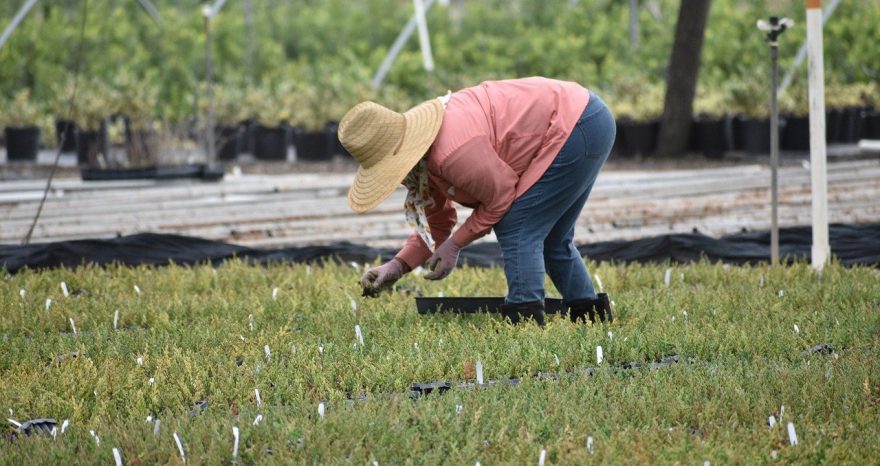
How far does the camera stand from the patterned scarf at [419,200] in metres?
4.70

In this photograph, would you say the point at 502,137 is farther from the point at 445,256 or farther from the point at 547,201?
the point at 445,256

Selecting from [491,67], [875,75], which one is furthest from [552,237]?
[491,67]

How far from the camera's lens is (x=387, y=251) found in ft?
23.5

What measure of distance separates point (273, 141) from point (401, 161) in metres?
12.1

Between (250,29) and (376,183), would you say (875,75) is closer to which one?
(250,29)

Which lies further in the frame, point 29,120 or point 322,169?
point 29,120

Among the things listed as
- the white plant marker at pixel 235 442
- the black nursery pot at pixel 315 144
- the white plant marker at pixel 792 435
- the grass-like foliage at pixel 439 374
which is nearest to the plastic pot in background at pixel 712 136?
the black nursery pot at pixel 315 144

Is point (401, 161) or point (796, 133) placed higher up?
point (401, 161)

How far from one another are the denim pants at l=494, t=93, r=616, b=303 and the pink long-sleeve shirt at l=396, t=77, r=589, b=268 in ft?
0.14

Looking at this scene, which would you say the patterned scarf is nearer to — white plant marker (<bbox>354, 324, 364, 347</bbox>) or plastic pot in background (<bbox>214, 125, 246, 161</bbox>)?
white plant marker (<bbox>354, 324, 364, 347</bbox>)

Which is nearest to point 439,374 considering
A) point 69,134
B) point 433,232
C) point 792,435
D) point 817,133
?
point 433,232

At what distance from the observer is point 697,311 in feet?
17.0

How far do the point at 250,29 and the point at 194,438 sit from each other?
17.9 metres

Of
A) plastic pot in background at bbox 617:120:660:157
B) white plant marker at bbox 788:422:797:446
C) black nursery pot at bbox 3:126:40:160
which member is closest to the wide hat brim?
white plant marker at bbox 788:422:797:446
